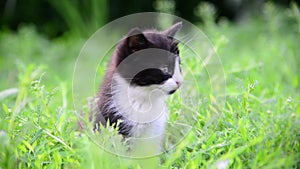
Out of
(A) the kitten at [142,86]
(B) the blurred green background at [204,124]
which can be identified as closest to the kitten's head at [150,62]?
(A) the kitten at [142,86]

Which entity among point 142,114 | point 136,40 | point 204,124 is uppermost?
point 136,40

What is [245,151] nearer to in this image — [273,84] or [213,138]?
[213,138]

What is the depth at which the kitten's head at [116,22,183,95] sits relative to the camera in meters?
2.42

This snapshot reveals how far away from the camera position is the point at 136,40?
243 centimetres

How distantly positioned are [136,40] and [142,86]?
0.21m

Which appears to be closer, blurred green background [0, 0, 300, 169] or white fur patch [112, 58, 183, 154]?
→ blurred green background [0, 0, 300, 169]

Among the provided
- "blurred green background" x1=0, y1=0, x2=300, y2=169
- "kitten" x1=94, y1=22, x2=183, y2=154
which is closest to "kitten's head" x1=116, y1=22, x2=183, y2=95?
"kitten" x1=94, y1=22, x2=183, y2=154

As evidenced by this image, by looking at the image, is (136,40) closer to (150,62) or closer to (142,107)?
(150,62)

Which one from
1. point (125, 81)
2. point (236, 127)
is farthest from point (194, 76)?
point (236, 127)

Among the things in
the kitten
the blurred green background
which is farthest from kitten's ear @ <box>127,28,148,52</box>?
the blurred green background

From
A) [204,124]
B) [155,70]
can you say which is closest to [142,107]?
[155,70]

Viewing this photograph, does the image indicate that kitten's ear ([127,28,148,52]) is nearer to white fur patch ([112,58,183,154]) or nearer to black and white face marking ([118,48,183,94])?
black and white face marking ([118,48,183,94])

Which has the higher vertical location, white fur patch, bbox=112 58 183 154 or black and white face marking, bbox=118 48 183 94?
black and white face marking, bbox=118 48 183 94

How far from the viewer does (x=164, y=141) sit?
2.47m
